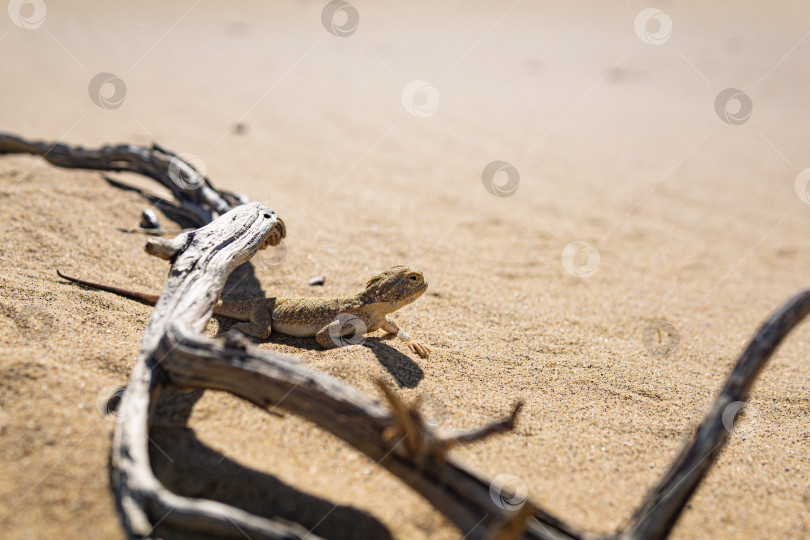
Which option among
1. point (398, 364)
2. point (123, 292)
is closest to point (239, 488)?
point (398, 364)

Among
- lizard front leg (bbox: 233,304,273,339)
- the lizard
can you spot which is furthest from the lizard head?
lizard front leg (bbox: 233,304,273,339)

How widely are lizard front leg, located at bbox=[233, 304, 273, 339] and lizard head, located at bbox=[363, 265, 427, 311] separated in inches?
32.3

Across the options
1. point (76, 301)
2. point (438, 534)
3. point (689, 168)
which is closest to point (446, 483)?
point (438, 534)

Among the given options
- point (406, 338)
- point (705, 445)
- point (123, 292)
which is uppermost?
point (705, 445)

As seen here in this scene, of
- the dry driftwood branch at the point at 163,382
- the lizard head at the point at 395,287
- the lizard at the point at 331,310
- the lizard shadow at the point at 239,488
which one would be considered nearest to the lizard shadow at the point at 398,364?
the lizard at the point at 331,310

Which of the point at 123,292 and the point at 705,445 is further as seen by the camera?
the point at 123,292

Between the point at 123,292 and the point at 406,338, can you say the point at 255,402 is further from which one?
the point at 123,292

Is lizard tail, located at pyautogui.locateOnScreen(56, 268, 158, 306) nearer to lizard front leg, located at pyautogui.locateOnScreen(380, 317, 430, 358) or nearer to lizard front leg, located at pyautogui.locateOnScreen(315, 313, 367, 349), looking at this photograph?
lizard front leg, located at pyautogui.locateOnScreen(315, 313, 367, 349)

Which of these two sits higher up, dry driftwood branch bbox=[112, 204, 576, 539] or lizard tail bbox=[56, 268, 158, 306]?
dry driftwood branch bbox=[112, 204, 576, 539]

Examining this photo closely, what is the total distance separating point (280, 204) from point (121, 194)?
1895 millimetres

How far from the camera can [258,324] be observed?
422 centimetres

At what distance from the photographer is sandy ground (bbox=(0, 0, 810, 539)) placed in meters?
2.91

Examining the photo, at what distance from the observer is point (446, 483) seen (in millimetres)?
2309

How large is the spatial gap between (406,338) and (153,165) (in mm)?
3460
